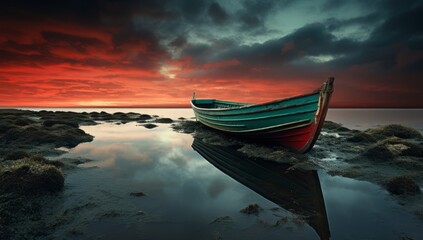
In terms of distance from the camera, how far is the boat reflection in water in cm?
629

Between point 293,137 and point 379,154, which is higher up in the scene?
point 293,137

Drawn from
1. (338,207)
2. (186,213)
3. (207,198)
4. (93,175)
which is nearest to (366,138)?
(338,207)

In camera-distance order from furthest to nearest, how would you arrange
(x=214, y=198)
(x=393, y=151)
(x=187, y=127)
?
1. (x=187, y=127)
2. (x=393, y=151)
3. (x=214, y=198)

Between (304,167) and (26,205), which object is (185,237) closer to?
(26,205)

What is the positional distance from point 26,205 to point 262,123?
39.1 ft

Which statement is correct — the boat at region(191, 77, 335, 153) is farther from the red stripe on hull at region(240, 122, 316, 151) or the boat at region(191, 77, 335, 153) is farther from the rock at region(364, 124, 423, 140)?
the rock at region(364, 124, 423, 140)

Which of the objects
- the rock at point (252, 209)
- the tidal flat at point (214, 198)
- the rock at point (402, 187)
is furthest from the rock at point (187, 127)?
the rock at point (402, 187)

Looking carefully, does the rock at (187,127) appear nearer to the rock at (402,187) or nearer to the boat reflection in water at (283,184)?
the boat reflection in water at (283,184)

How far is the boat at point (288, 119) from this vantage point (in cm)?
1123

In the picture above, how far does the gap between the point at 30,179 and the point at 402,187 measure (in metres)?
11.8

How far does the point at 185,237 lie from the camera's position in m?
5.04

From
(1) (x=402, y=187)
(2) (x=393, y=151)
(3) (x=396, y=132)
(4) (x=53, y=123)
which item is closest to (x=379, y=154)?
(2) (x=393, y=151)

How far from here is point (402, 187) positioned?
24.9 ft

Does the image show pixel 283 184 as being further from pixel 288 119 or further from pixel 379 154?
pixel 379 154
